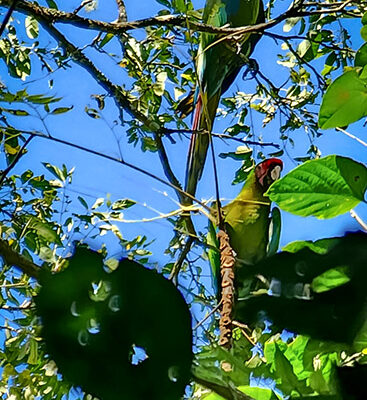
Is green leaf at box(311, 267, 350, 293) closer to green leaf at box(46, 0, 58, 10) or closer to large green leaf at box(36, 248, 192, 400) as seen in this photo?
large green leaf at box(36, 248, 192, 400)

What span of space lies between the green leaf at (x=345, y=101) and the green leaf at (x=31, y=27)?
1.02 meters

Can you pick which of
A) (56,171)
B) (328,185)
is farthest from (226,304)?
(56,171)

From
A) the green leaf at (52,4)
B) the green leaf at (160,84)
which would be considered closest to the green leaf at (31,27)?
the green leaf at (52,4)

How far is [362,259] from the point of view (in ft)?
0.36

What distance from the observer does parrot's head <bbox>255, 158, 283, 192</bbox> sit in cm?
128

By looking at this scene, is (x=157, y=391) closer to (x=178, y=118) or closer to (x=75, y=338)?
(x=75, y=338)

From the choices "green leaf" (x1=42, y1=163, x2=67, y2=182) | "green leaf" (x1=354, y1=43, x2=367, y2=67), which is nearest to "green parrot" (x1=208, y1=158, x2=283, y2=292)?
"green leaf" (x1=42, y1=163, x2=67, y2=182)

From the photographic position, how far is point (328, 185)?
202 millimetres

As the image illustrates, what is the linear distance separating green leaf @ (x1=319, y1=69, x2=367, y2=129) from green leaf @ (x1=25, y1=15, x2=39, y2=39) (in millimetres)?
1017

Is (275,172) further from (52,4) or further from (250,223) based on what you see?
(52,4)

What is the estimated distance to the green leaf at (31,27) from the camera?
1155 mm

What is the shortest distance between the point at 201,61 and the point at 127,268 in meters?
1.19

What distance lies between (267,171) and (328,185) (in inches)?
42.8

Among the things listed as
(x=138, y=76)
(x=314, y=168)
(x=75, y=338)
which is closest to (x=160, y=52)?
(x=138, y=76)
